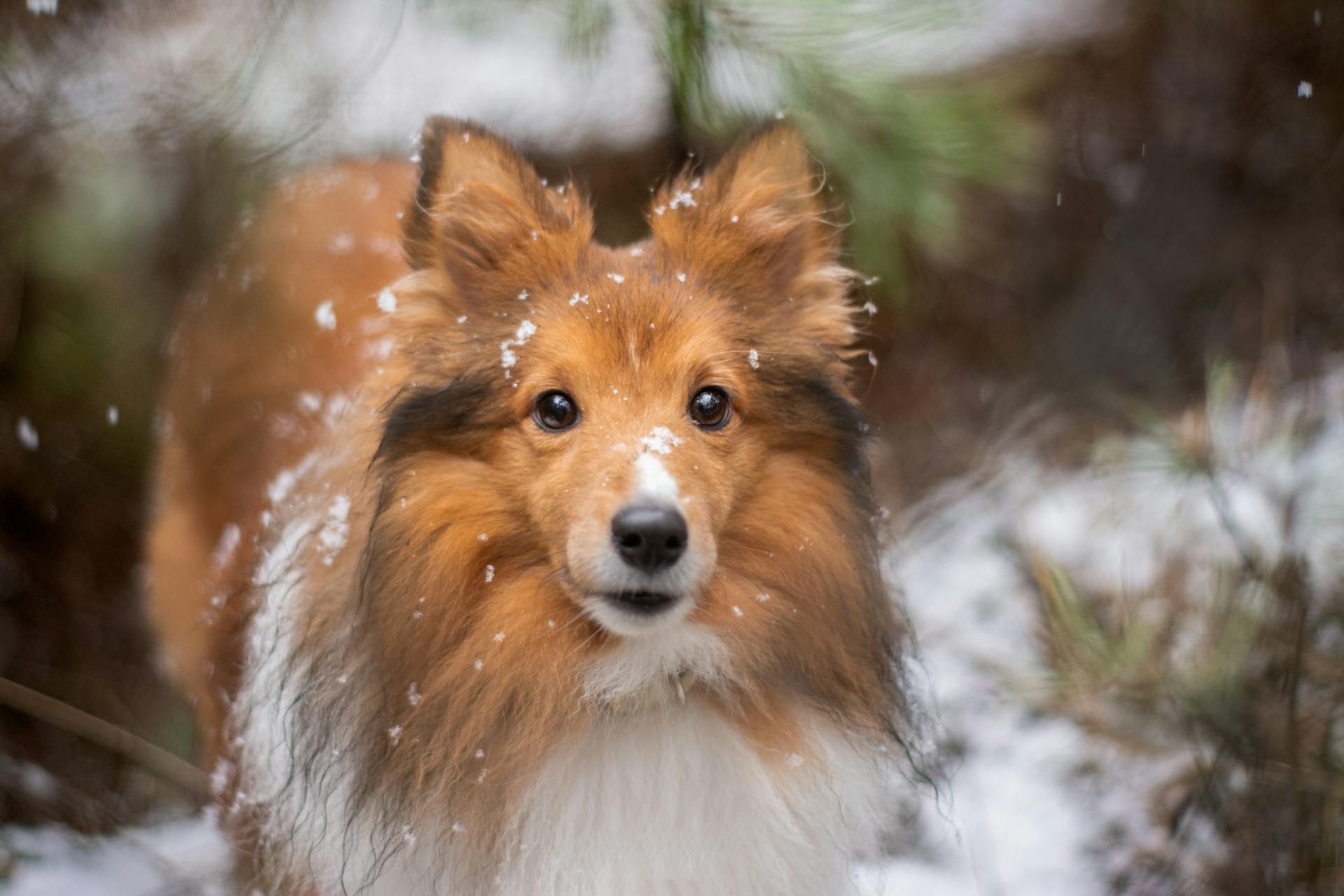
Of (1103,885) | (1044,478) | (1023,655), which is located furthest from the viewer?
(1044,478)

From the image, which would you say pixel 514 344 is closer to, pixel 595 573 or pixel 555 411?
pixel 555 411

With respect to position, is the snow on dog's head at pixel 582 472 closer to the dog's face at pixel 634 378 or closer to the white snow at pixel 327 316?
the dog's face at pixel 634 378

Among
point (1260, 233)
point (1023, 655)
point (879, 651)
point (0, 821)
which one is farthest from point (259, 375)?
point (1260, 233)

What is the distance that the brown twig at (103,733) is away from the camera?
3529 millimetres

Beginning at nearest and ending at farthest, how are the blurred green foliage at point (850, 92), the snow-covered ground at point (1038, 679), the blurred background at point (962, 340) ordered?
the blurred green foliage at point (850, 92)
the blurred background at point (962, 340)
the snow-covered ground at point (1038, 679)

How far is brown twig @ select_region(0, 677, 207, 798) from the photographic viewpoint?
139 inches

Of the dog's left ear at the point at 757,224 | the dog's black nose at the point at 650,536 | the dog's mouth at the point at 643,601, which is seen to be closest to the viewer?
the dog's black nose at the point at 650,536

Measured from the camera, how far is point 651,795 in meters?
1.97

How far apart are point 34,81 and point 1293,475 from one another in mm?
4050

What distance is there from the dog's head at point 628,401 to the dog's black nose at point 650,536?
0.05 metres

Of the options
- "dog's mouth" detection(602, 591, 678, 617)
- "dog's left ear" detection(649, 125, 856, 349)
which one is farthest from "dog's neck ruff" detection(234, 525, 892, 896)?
"dog's left ear" detection(649, 125, 856, 349)

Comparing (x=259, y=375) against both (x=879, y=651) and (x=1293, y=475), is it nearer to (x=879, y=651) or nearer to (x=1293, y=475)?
(x=879, y=651)

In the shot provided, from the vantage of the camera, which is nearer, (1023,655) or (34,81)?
(34,81)

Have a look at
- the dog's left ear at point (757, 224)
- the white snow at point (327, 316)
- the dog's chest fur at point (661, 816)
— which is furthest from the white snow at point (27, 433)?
the dog's left ear at point (757, 224)
